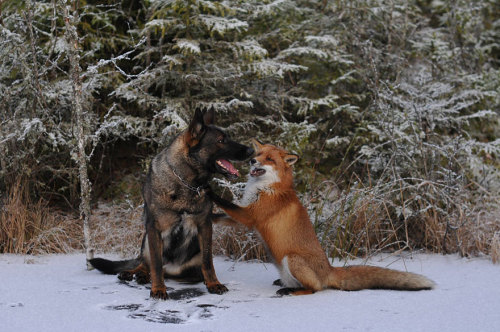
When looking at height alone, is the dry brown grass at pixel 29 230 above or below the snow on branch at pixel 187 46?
below

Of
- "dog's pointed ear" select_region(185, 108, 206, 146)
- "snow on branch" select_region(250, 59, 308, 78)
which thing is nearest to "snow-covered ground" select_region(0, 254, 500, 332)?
"dog's pointed ear" select_region(185, 108, 206, 146)

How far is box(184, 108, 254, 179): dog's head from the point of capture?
165 inches

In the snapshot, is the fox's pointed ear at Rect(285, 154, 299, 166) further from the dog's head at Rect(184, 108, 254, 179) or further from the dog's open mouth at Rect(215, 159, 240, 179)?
the dog's open mouth at Rect(215, 159, 240, 179)

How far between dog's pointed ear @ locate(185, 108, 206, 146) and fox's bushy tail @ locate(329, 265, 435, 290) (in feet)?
5.61

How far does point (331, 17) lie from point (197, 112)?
21.4ft

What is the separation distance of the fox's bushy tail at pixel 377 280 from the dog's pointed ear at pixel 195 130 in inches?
67.3

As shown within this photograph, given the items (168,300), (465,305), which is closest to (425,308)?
(465,305)

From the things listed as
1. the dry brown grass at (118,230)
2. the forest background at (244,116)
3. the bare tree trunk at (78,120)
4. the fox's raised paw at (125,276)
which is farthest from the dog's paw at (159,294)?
the dry brown grass at (118,230)

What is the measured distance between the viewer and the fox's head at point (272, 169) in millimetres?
4410

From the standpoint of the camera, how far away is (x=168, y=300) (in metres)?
3.97

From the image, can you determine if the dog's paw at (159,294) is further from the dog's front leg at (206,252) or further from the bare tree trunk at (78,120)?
the bare tree trunk at (78,120)

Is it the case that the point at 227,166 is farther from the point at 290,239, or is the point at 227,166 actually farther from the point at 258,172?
the point at 290,239

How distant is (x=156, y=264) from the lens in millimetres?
4113

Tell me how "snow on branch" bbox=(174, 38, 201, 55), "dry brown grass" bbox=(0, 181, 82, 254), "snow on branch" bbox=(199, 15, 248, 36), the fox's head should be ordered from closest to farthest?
the fox's head, "dry brown grass" bbox=(0, 181, 82, 254), "snow on branch" bbox=(174, 38, 201, 55), "snow on branch" bbox=(199, 15, 248, 36)
